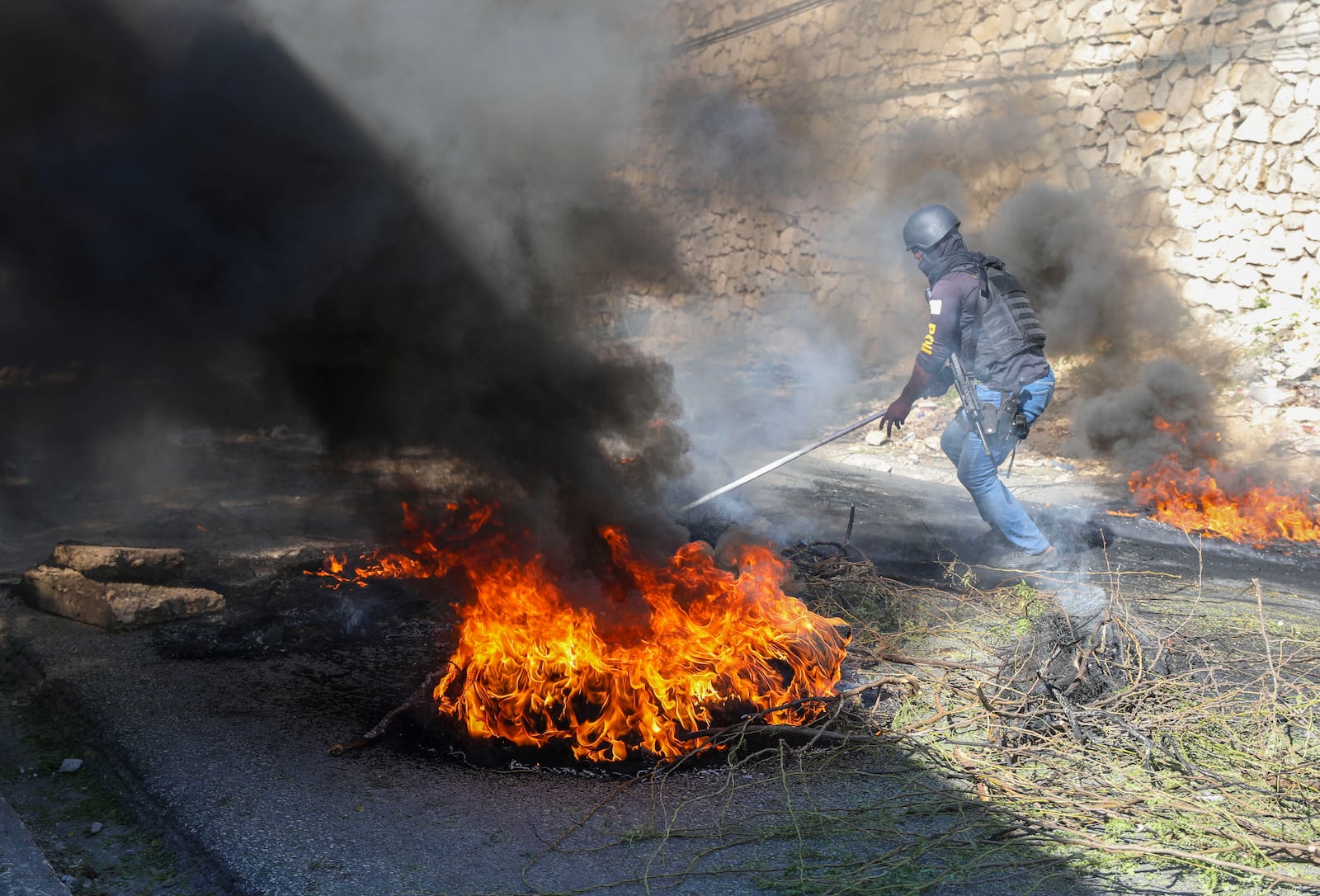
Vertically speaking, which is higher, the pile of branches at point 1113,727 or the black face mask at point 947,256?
the black face mask at point 947,256

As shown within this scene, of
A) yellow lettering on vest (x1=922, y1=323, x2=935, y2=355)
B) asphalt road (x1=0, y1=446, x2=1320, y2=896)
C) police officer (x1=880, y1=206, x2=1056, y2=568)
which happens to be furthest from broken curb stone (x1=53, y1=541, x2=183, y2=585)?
yellow lettering on vest (x1=922, y1=323, x2=935, y2=355)

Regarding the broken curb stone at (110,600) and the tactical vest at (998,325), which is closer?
Result: the broken curb stone at (110,600)

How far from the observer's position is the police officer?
5.36 metres

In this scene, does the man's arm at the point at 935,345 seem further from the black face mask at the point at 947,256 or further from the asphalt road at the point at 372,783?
the asphalt road at the point at 372,783

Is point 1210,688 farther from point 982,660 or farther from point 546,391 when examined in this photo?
point 546,391

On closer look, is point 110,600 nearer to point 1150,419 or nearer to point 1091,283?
point 1150,419

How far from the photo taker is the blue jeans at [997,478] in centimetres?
545

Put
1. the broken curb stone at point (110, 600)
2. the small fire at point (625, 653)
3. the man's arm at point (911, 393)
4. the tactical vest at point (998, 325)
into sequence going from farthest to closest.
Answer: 1. the man's arm at point (911, 393)
2. the tactical vest at point (998, 325)
3. the broken curb stone at point (110, 600)
4. the small fire at point (625, 653)

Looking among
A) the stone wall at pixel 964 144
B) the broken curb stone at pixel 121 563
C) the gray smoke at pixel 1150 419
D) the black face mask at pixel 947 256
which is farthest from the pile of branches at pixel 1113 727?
the stone wall at pixel 964 144

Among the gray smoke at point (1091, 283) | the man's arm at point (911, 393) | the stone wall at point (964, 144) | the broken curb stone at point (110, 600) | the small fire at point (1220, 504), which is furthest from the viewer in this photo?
the stone wall at point (964, 144)

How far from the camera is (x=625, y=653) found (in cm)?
359

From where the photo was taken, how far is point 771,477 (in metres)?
8.71

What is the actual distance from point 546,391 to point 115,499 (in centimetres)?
417

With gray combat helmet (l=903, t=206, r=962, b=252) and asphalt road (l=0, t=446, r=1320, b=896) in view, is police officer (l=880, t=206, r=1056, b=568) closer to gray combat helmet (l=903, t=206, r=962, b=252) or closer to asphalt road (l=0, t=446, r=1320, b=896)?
gray combat helmet (l=903, t=206, r=962, b=252)
